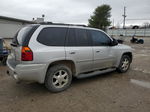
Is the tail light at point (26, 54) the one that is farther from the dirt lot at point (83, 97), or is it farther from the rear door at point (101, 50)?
the rear door at point (101, 50)

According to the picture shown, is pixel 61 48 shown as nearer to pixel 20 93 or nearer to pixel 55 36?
pixel 55 36

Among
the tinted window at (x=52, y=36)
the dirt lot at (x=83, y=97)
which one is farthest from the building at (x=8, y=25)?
the tinted window at (x=52, y=36)

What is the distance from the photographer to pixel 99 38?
4.23 metres

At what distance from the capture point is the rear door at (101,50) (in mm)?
4031

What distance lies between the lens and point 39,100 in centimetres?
305

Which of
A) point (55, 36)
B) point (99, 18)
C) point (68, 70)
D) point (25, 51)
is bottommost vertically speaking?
point (68, 70)

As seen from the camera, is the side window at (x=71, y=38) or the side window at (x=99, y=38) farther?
the side window at (x=99, y=38)

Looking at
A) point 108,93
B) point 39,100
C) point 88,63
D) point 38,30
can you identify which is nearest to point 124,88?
point 108,93

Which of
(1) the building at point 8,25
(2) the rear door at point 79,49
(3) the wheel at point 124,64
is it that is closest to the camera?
(2) the rear door at point 79,49

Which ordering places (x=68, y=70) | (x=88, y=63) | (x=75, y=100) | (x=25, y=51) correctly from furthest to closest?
(x=88, y=63) < (x=68, y=70) < (x=75, y=100) < (x=25, y=51)

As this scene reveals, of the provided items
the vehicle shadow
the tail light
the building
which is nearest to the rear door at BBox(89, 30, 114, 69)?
the vehicle shadow

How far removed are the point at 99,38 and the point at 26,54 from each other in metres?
2.40

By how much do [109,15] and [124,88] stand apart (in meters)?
28.3

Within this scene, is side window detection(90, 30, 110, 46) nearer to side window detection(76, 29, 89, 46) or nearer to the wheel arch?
side window detection(76, 29, 89, 46)
